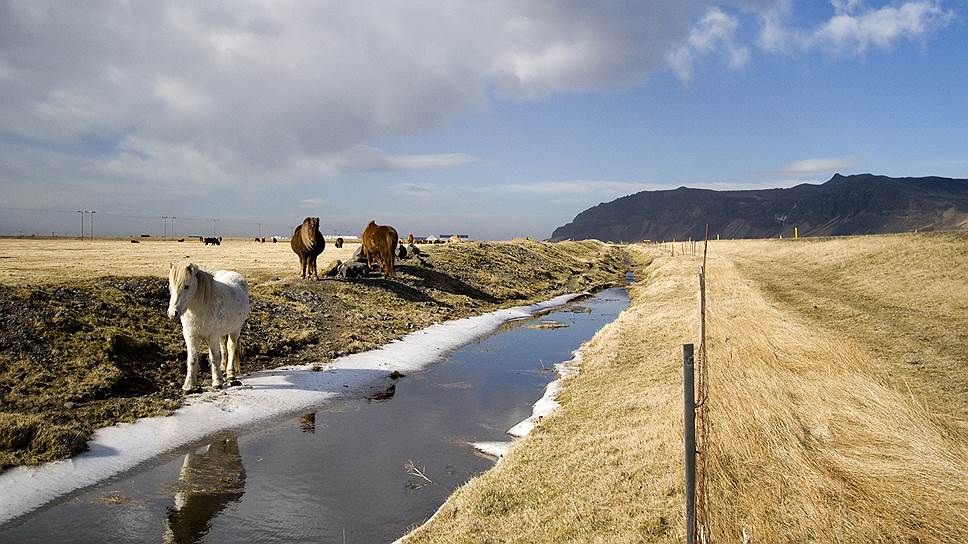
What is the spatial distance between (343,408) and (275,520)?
18.2 ft

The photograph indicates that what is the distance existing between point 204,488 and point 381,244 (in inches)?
876

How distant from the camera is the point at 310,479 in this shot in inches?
381

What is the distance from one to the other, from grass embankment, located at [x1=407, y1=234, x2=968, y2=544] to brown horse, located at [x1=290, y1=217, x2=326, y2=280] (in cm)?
1638

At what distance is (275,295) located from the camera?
23.5 meters

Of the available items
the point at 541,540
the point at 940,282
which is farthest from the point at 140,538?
the point at 940,282

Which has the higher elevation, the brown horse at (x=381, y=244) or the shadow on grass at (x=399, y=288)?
the brown horse at (x=381, y=244)

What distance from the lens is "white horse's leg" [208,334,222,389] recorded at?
13219mm

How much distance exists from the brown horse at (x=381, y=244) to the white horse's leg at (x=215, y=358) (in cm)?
1705

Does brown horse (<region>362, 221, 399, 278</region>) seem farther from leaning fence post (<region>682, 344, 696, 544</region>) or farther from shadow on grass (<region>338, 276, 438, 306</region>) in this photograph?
leaning fence post (<region>682, 344, 696, 544</region>)

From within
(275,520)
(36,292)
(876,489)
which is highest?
(36,292)

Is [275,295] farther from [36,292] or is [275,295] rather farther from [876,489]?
[876,489]

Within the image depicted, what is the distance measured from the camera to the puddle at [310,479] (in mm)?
7848

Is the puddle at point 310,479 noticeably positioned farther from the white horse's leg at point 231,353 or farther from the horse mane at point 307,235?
the horse mane at point 307,235

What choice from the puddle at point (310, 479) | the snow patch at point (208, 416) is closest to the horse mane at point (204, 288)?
the snow patch at point (208, 416)
